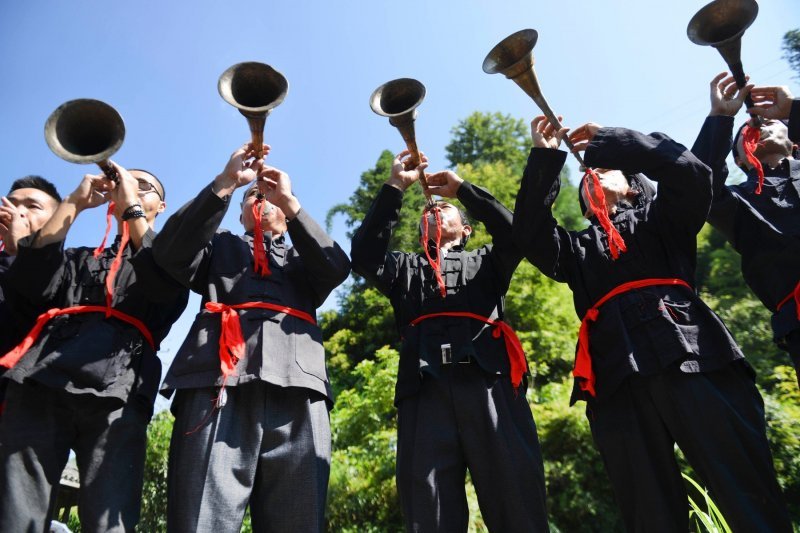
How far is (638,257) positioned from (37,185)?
148 inches

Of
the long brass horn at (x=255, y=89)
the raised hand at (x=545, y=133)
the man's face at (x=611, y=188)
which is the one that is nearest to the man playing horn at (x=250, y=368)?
the long brass horn at (x=255, y=89)

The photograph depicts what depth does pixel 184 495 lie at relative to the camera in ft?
8.89

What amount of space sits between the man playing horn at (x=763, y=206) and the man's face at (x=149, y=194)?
Answer: 126 inches

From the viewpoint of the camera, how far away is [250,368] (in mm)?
2994

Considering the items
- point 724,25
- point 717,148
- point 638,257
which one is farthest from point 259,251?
point 724,25

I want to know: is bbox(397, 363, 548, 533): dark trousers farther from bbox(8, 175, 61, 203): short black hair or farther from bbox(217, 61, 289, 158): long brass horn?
bbox(8, 175, 61, 203): short black hair

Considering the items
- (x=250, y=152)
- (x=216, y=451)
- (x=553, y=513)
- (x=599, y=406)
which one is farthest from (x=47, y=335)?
(x=553, y=513)

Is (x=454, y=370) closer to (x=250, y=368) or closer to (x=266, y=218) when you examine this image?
(x=250, y=368)

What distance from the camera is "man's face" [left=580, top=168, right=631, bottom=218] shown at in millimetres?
3633

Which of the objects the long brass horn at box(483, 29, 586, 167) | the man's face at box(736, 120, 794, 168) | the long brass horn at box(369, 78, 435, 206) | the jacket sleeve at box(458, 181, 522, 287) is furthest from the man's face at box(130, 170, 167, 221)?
the man's face at box(736, 120, 794, 168)

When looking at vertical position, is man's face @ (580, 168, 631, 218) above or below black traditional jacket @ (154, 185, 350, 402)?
above

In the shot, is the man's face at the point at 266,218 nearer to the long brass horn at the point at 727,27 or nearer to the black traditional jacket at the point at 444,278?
the black traditional jacket at the point at 444,278

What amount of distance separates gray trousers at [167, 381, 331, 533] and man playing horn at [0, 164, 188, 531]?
0.85ft

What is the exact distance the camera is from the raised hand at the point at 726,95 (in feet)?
10.8
